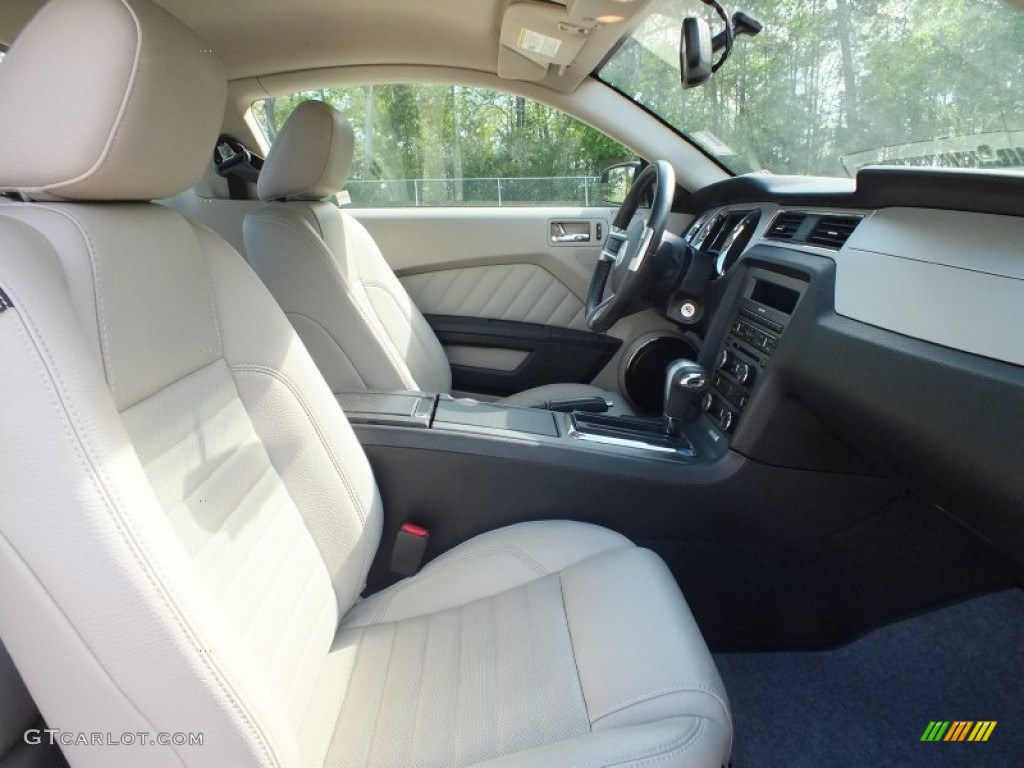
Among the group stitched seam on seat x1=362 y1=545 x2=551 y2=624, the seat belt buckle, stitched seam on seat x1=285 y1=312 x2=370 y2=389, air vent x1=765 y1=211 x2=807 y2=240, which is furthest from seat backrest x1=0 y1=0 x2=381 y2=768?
air vent x1=765 y1=211 x2=807 y2=240

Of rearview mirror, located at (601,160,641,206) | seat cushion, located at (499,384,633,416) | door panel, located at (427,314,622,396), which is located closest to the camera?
seat cushion, located at (499,384,633,416)

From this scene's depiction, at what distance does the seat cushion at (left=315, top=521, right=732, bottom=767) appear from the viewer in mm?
845

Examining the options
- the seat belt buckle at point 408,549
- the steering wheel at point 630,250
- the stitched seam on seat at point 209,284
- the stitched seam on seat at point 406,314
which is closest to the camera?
the stitched seam on seat at point 209,284

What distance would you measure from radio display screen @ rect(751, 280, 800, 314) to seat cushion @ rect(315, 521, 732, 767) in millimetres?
576

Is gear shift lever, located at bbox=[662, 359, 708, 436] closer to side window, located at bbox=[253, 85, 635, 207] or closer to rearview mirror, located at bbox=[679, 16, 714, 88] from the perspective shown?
rearview mirror, located at bbox=[679, 16, 714, 88]

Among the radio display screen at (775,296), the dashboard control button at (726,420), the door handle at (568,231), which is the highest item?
the radio display screen at (775,296)

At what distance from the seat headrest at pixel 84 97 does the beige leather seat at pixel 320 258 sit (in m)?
0.84

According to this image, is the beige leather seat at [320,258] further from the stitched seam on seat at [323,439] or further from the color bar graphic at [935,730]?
the color bar graphic at [935,730]

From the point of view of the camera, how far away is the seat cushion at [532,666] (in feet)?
2.77

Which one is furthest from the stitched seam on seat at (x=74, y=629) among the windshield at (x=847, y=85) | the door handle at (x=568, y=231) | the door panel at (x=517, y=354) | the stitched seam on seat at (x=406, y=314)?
the door handle at (x=568, y=231)

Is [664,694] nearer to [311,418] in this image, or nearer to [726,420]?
[311,418]

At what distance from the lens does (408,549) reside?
1.41 m

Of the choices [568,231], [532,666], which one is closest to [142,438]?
[532,666]

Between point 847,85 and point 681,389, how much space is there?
79cm
